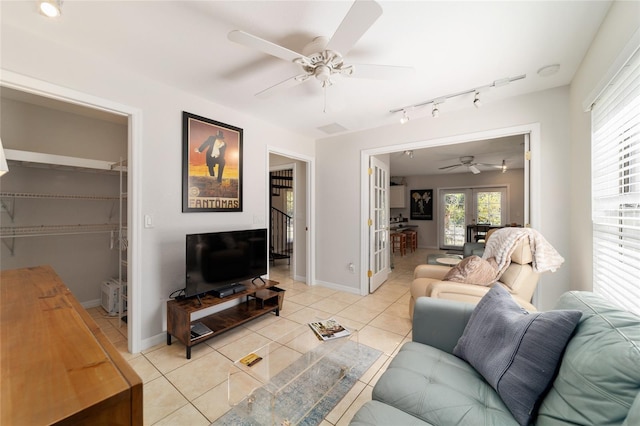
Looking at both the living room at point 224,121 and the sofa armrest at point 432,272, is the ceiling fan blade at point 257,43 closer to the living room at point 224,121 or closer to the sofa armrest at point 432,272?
the living room at point 224,121

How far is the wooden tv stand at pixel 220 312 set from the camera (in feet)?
7.27

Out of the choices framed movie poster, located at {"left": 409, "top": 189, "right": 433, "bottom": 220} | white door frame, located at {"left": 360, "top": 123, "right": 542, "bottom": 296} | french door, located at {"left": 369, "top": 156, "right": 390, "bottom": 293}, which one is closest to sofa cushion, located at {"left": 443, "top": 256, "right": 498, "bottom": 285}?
white door frame, located at {"left": 360, "top": 123, "right": 542, "bottom": 296}

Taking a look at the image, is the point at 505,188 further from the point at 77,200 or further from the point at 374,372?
the point at 77,200

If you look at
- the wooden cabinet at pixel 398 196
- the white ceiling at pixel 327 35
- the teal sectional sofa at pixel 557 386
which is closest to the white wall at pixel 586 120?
the white ceiling at pixel 327 35

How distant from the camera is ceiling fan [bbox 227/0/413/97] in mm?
1298

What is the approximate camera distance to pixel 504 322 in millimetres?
1241

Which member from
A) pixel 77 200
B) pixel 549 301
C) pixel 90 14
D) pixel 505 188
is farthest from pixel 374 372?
pixel 505 188

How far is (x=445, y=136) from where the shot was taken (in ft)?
10.1

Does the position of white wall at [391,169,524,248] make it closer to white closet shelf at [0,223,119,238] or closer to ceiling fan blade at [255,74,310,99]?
ceiling fan blade at [255,74,310,99]

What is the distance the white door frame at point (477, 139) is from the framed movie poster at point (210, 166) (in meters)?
1.81

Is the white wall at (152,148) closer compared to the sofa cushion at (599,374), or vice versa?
the sofa cushion at (599,374)

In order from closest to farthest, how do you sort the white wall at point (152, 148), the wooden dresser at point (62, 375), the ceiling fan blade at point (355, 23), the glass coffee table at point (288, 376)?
1. the wooden dresser at point (62, 375)
2. the ceiling fan blade at point (355, 23)
3. the glass coffee table at point (288, 376)
4. the white wall at point (152, 148)

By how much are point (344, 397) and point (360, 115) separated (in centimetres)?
296

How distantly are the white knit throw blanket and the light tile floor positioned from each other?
1.17 meters
